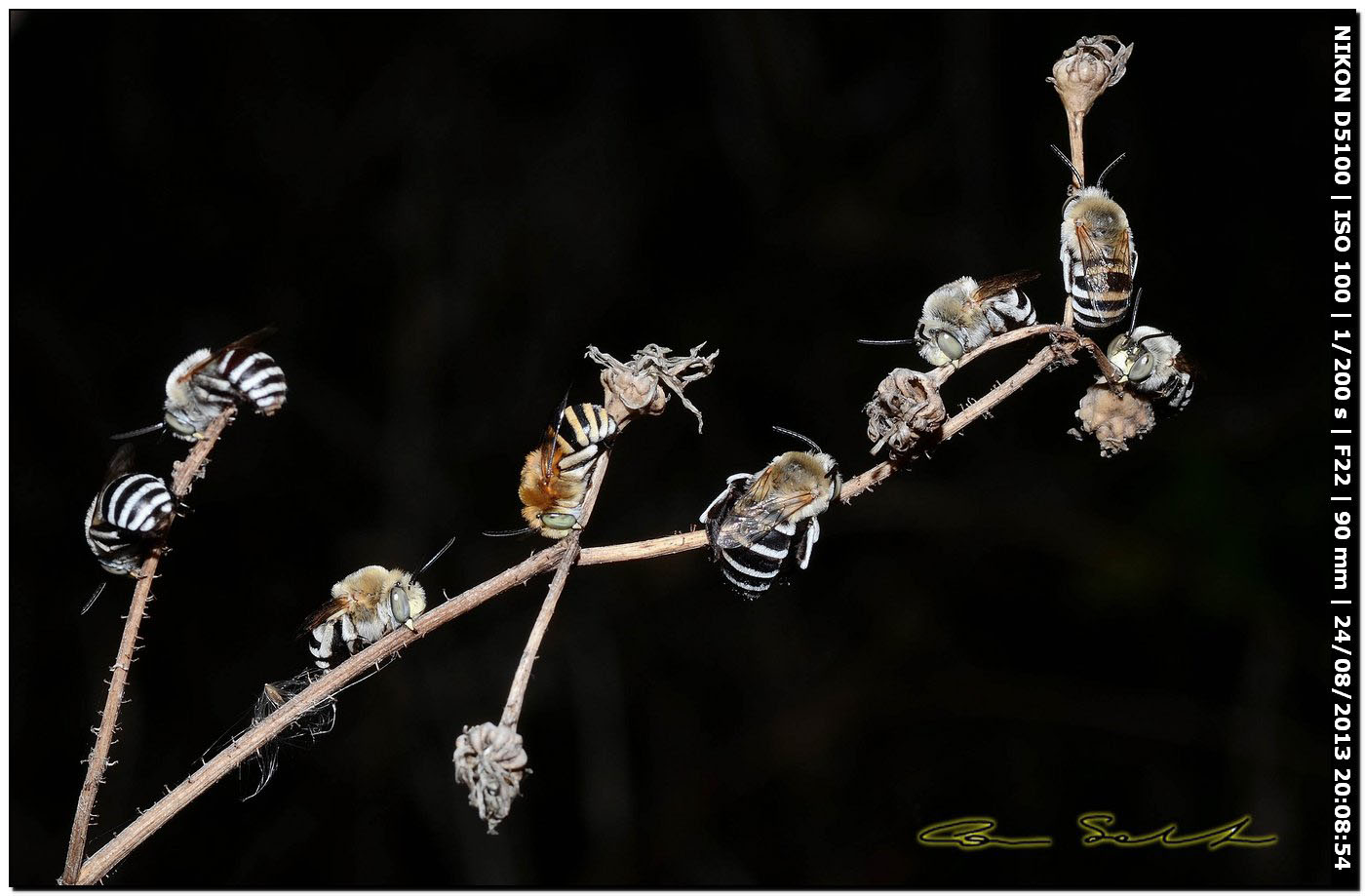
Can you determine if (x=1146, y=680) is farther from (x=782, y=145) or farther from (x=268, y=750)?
(x=268, y=750)

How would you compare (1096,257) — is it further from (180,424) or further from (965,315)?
(180,424)

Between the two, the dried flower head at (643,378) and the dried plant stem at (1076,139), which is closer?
the dried flower head at (643,378)

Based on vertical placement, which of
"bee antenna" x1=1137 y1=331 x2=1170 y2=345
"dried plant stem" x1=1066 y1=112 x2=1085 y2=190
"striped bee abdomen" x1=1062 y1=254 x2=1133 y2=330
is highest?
"dried plant stem" x1=1066 y1=112 x2=1085 y2=190

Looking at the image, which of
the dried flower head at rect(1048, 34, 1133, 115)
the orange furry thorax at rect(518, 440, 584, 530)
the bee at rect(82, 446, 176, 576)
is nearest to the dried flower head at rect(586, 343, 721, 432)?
the orange furry thorax at rect(518, 440, 584, 530)

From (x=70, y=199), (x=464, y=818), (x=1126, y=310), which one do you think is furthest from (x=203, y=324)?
(x=1126, y=310)

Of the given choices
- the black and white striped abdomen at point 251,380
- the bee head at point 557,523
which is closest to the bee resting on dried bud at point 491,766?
the bee head at point 557,523

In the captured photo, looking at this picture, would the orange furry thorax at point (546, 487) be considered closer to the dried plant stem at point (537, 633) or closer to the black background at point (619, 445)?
the dried plant stem at point (537, 633)

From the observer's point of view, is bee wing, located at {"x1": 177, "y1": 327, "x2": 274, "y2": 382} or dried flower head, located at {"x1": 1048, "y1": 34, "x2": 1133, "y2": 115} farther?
dried flower head, located at {"x1": 1048, "y1": 34, "x2": 1133, "y2": 115}

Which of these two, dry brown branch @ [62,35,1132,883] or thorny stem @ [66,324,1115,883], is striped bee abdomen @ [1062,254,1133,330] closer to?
dry brown branch @ [62,35,1132,883]
